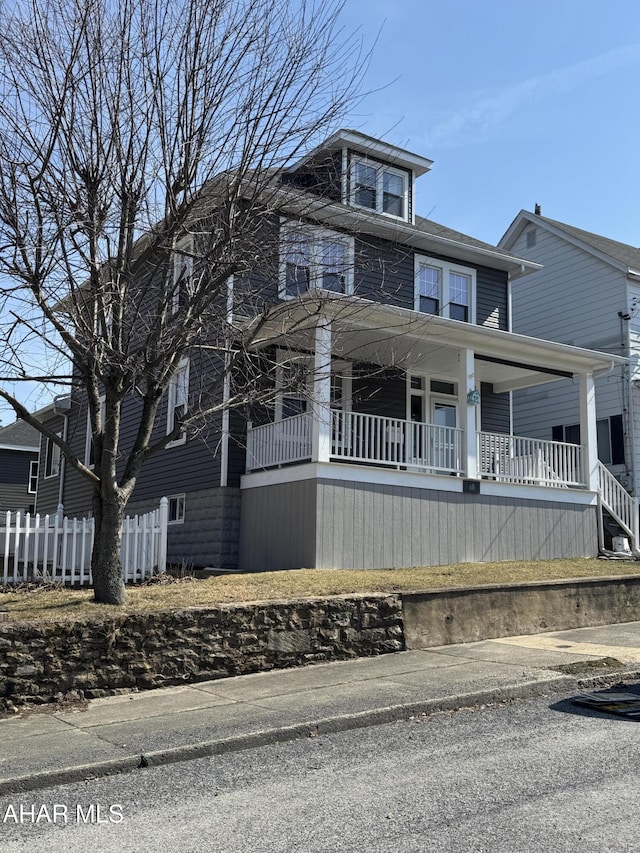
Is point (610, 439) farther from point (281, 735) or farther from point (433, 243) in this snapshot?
point (281, 735)

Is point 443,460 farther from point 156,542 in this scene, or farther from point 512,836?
point 512,836

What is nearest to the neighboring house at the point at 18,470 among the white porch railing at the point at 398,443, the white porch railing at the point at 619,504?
the white porch railing at the point at 398,443

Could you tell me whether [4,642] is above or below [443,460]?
below

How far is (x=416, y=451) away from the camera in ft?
51.5

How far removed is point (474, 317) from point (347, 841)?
16.8 m

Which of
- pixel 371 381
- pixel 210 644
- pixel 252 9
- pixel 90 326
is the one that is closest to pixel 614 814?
pixel 210 644

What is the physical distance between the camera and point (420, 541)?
1434 cm

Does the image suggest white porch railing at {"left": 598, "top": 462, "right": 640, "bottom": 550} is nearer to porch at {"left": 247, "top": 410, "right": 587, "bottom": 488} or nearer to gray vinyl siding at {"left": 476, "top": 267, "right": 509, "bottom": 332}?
porch at {"left": 247, "top": 410, "right": 587, "bottom": 488}

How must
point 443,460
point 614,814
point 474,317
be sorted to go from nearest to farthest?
point 614,814, point 443,460, point 474,317

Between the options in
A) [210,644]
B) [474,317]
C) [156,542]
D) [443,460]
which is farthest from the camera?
[474,317]

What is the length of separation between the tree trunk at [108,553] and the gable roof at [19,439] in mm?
29074

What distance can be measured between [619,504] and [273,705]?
494 inches

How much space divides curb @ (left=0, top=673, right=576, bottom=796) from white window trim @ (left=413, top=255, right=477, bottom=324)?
1211 cm

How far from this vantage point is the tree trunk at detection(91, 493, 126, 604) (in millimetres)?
8945
